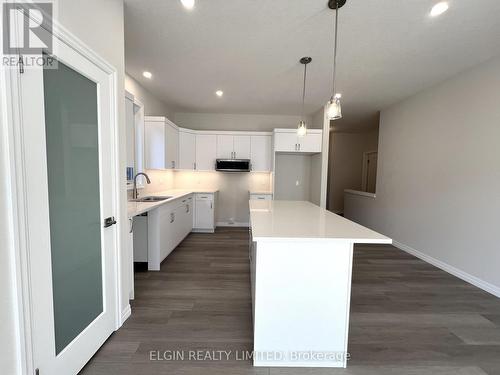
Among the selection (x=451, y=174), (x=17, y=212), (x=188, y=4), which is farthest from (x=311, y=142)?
(x=17, y=212)

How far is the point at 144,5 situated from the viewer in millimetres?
1995

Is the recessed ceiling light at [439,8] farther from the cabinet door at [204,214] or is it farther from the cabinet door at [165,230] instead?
the cabinet door at [204,214]

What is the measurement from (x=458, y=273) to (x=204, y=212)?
430cm

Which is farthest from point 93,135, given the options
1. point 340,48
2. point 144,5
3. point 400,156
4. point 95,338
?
point 400,156

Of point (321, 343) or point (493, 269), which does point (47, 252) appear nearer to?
point (321, 343)

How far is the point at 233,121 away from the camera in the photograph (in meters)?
5.60

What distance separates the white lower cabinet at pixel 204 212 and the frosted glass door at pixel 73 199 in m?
3.28

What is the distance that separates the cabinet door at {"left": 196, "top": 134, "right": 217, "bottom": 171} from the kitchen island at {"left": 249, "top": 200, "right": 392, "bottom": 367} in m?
3.91

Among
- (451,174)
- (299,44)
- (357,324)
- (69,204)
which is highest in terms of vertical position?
(299,44)

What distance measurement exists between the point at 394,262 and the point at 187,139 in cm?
456

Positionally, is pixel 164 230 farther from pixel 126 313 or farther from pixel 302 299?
pixel 302 299

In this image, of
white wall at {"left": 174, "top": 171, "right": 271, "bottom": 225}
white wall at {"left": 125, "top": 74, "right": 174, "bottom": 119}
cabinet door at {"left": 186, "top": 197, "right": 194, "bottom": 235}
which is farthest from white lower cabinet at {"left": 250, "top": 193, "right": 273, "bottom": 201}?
white wall at {"left": 125, "top": 74, "right": 174, "bottom": 119}

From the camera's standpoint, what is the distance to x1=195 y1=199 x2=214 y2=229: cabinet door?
4.99 meters

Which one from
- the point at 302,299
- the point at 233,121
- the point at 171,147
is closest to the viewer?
the point at 302,299
